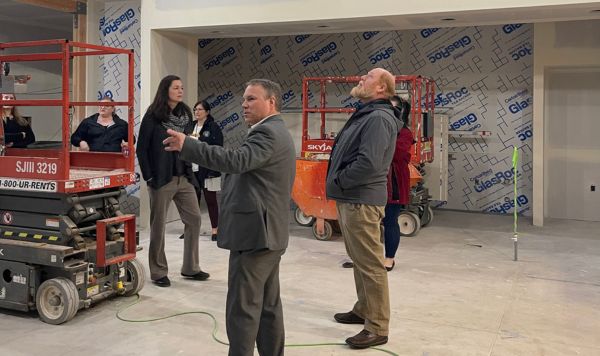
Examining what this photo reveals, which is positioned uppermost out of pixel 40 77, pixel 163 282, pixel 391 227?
pixel 40 77

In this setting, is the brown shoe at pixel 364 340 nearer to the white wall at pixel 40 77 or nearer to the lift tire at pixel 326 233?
the lift tire at pixel 326 233

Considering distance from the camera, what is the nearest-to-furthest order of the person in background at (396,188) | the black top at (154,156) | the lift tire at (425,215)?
the black top at (154,156), the person in background at (396,188), the lift tire at (425,215)

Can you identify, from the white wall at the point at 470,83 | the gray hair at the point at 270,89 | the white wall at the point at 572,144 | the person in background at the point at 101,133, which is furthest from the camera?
the white wall at the point at 470,83

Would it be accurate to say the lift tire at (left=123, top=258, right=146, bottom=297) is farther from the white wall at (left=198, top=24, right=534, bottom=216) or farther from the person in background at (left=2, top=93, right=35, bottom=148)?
the white wall at (left=198, top=24, right=534, bottom=216)

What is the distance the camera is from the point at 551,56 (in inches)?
298

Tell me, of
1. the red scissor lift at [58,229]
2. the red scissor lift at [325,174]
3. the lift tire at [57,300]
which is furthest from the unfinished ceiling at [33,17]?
the lift tire at [57,300]

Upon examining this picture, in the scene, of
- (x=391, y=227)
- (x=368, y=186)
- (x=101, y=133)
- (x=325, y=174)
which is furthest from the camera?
(x=325, y=174)

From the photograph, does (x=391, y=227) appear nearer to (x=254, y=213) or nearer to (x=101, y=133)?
(x=254, y=213)

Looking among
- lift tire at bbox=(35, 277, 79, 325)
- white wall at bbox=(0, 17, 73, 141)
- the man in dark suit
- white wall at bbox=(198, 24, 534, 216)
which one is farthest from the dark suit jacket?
white wall at bbox=(0, 17, 73, 141)

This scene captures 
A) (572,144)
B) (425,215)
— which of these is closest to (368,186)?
(425,215)

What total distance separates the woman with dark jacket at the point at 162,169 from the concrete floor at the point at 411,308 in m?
0.35

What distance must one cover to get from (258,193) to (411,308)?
2.02 meters

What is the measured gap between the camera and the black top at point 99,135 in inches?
232

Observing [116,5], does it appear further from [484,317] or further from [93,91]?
[484,317]
